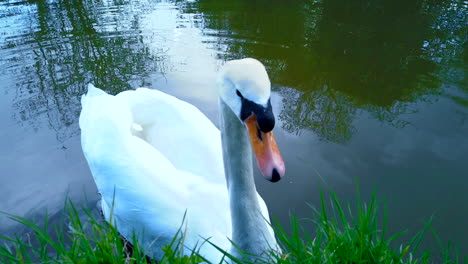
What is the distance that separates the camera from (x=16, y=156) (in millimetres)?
4496

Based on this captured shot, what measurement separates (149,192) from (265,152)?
4.22 feet

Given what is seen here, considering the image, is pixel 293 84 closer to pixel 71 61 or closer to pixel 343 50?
pixel 343 50

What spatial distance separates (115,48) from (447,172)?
594 centimetres

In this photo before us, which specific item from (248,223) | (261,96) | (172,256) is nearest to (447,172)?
(248,223)

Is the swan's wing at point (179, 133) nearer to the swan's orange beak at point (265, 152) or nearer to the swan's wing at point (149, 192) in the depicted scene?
the swan's wing at point (149, 192)

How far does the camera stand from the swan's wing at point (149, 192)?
8.61ft

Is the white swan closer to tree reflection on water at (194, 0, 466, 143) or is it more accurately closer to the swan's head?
the swan's head

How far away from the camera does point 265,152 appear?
1.75 m

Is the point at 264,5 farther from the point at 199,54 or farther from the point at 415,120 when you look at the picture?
the point at 415,120

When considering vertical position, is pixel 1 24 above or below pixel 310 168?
above

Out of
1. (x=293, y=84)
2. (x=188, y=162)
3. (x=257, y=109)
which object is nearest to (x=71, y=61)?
(x=293, y=84)

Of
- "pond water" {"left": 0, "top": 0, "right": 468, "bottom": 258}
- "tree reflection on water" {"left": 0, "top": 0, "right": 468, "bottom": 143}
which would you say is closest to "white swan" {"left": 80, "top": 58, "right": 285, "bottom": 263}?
"pond water" {"left": 0, "top": 0, "right": 468, "bottom": 258}

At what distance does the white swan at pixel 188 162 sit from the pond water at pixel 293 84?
1.52ft

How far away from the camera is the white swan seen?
178 cm
